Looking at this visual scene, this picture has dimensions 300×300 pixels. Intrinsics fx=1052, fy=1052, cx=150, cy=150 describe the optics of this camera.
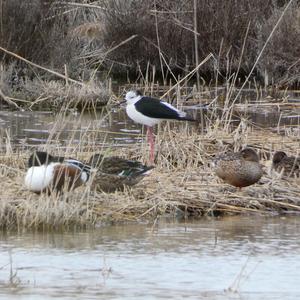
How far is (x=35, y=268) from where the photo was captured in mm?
7055

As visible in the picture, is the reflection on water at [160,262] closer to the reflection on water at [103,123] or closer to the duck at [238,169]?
the duck at [238,169]

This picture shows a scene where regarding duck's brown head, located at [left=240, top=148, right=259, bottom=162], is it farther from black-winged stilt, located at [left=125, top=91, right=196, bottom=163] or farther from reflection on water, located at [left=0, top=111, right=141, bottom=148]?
reflection on water, located at [left=0, top=111, right=141, bottom=148]

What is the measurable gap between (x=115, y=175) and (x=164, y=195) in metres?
0.48

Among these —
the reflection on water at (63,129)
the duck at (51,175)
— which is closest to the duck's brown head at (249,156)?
the duck at (51,175)

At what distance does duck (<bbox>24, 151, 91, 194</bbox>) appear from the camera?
8.53m

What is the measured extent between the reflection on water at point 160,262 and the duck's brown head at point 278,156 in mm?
1623

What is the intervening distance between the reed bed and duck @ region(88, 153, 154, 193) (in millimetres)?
98

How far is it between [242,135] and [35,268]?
5.25m

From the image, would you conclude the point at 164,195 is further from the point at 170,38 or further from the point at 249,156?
the point at 170,38

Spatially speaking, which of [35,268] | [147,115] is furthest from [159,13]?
[35,268]

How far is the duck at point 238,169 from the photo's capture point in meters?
9.68

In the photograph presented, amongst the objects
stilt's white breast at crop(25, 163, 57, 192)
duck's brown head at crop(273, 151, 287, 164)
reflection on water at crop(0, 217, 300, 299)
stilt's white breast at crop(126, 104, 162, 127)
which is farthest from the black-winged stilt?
stilt's white breast at crop(25, 163, 57, 192)

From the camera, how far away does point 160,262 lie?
7.30m

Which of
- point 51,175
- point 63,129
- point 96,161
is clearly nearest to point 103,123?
point 63,129
